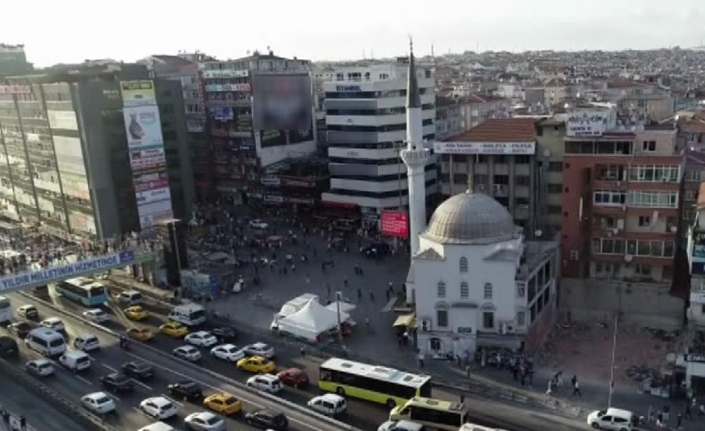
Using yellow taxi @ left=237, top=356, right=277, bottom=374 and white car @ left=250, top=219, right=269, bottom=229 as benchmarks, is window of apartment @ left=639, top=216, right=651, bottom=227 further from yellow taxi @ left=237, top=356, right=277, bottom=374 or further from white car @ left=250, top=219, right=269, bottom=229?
white car @ left=250, top=219, right=269, bottom=229

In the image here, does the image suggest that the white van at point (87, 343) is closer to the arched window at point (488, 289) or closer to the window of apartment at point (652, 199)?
the arched window at point (488, 289)

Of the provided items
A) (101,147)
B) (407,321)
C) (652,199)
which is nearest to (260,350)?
(407,321)

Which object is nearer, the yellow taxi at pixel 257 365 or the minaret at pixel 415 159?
the yellow taxi at pixel 257 365

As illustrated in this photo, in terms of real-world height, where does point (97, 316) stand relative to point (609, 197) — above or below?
below

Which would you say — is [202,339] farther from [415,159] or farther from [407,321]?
[415,159]

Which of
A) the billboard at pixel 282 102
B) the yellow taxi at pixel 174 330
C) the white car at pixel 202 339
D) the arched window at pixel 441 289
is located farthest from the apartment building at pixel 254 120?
the arched window at pixel 441 289

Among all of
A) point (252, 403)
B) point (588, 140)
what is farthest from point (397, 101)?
point (252, 403)
